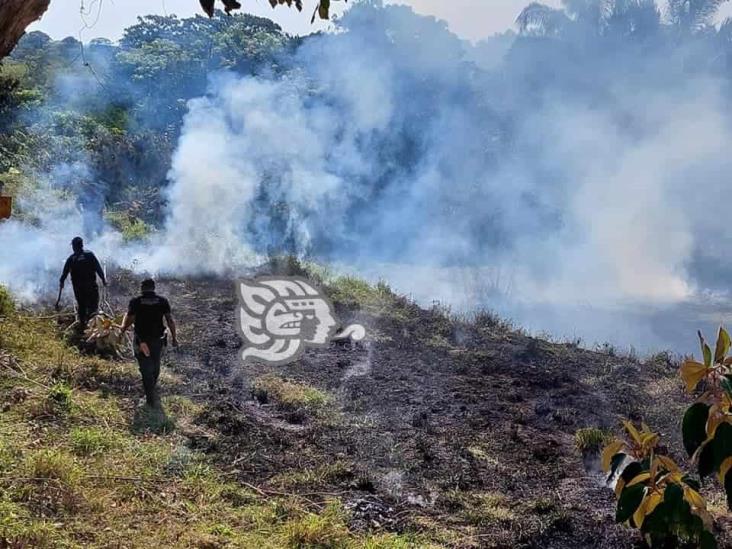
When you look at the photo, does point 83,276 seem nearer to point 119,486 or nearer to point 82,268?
point 82,268

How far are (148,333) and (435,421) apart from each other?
3.15 meters

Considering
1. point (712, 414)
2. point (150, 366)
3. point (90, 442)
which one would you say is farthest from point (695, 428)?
point (150, 366)

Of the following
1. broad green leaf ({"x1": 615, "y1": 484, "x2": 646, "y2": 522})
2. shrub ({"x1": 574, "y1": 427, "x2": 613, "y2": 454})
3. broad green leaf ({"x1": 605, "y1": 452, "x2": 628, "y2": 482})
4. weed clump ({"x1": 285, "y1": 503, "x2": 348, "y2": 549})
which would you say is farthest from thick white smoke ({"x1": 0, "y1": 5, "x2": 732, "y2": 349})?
broad green leaf ({"x1": 615, "y1": 484, "x2": 646, "y2": 522})

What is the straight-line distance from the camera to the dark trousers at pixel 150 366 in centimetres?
647

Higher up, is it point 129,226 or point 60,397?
point 129,226

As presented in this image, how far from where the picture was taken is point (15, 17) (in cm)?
180

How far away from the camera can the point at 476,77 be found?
2162 cm

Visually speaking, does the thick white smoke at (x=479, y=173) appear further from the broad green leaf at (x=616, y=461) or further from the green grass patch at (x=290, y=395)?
the broad green leaf at (x=616, y=461)

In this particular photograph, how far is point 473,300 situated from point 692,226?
8.29m

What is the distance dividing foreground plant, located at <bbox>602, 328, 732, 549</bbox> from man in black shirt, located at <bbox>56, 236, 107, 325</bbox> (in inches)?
307

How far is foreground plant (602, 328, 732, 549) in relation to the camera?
4.09 ft

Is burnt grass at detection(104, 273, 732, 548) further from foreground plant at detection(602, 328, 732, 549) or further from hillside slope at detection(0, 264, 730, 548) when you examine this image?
foreground plant at detection(602, 328, 732, 549)

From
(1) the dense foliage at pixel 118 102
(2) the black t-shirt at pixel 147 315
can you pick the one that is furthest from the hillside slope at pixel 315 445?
(1) the dense foliage at pixel 118 102

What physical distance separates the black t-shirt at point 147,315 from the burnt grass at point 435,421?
933mm
